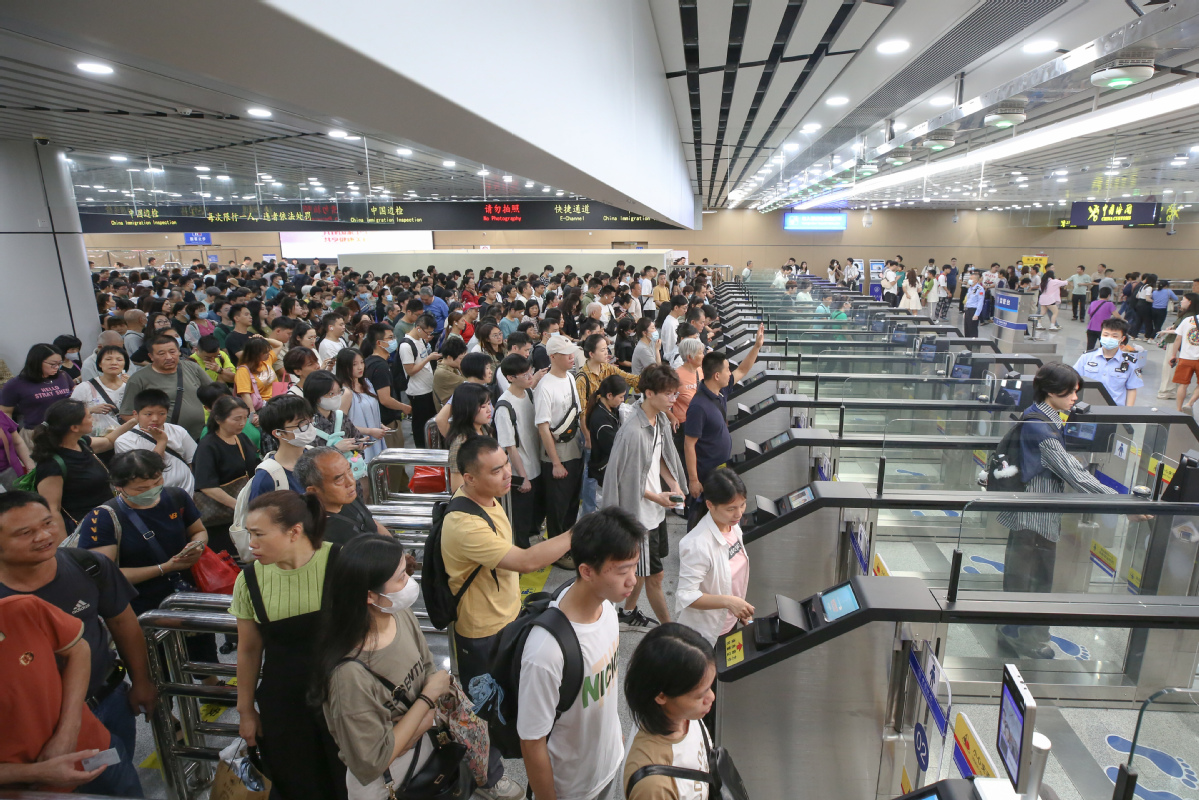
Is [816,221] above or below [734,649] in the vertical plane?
above

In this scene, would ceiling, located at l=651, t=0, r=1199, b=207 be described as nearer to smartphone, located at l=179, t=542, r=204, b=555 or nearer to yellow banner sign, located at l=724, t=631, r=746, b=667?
yellow banner sign, located at l=724, t=631, r=746, b=667

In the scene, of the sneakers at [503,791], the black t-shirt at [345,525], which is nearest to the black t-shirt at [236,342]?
the black t-shirt at [345,525]

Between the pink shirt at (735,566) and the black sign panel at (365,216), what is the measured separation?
10525 millimetres

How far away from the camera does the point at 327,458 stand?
8.77ft

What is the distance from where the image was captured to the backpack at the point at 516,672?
6.14ft

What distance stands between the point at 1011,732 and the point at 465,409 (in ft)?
9.34

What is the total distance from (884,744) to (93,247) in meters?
33.3

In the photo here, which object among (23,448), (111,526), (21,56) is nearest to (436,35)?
(111,526)

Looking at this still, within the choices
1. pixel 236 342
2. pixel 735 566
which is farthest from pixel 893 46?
pixel 236 342

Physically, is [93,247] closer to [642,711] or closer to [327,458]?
[327,458]

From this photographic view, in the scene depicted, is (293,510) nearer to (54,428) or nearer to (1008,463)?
(54,428)

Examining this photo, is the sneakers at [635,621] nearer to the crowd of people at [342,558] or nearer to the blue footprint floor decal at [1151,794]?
the crowd of people at [342,558]

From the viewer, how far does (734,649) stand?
2.50 meters

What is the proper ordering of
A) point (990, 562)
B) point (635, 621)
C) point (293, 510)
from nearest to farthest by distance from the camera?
point (293, 510) < point (990, 562) < point (635, 621)
